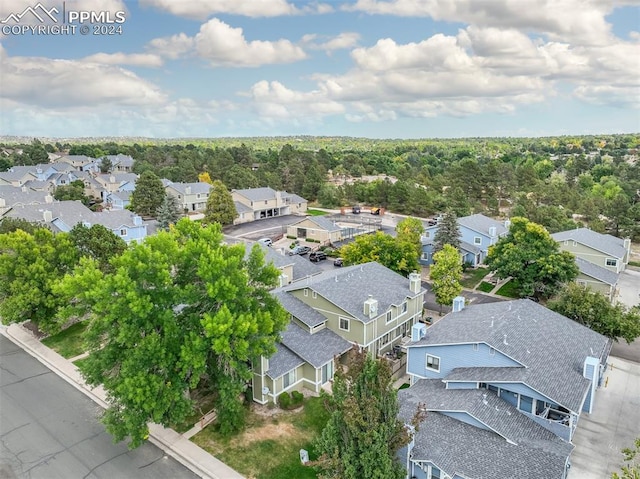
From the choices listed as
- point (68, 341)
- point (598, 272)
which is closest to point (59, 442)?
point (68, 341)

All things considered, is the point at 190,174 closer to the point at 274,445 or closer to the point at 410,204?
the point at 410,204

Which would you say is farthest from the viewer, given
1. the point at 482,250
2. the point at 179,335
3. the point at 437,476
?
the point at 482,250

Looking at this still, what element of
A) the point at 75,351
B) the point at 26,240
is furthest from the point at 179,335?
the point at 26,240

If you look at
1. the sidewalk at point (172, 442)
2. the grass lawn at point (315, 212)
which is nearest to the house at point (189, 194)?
the grass lawn at point (315, 212)

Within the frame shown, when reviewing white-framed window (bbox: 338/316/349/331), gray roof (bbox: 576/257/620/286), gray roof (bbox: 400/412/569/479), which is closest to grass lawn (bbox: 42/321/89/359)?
white-framed window (bbox: 338/316/349/331)

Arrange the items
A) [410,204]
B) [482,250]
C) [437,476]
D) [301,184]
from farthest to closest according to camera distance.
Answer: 1. [301,184]
2. [410,204]
3. [482,250]
4. [437,476]

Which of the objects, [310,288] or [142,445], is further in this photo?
[310,288]

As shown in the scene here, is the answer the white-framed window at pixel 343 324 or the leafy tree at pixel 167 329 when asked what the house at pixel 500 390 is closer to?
the white-framed window at pixel 343 324
